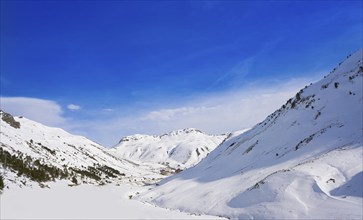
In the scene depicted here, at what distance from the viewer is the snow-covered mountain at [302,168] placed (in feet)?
80.6

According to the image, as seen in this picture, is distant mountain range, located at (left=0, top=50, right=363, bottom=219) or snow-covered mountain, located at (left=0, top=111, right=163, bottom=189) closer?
distant mountain range, located at (left=0, top=50, right=363, bottom=219)

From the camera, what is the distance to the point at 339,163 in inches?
1121

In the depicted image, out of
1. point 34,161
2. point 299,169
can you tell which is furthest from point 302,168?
point 34,161

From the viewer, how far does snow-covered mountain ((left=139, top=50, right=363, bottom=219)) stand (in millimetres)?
24578

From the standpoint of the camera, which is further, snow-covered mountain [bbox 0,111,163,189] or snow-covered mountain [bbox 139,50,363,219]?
snow-covered mountain [bbox 0,111,163,189]

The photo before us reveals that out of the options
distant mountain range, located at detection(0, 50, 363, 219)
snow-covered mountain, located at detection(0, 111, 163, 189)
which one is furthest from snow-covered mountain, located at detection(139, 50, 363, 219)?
snow-covered mountain, located at detection(0, 111, 163, 189)

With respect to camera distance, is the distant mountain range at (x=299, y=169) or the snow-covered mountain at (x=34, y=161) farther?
the snow-covered mountain at (x=34, y=161)

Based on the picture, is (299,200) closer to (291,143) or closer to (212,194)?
(212,194)

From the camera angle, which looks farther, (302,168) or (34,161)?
(34,161)

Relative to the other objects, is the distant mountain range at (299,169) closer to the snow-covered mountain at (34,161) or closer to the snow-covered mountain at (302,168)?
the snow-covered mountain at (302,168)

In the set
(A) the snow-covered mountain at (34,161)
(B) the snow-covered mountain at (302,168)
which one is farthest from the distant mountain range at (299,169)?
(A) the snow-covered mountain at (34,161)

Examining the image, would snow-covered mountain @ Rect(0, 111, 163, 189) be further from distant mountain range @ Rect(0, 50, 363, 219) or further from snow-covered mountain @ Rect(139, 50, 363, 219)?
snow-covered mountain @ Rect(139, 50, 363, 219)

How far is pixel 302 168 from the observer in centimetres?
2938

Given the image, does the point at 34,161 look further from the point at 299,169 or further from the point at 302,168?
the point at 302,168
